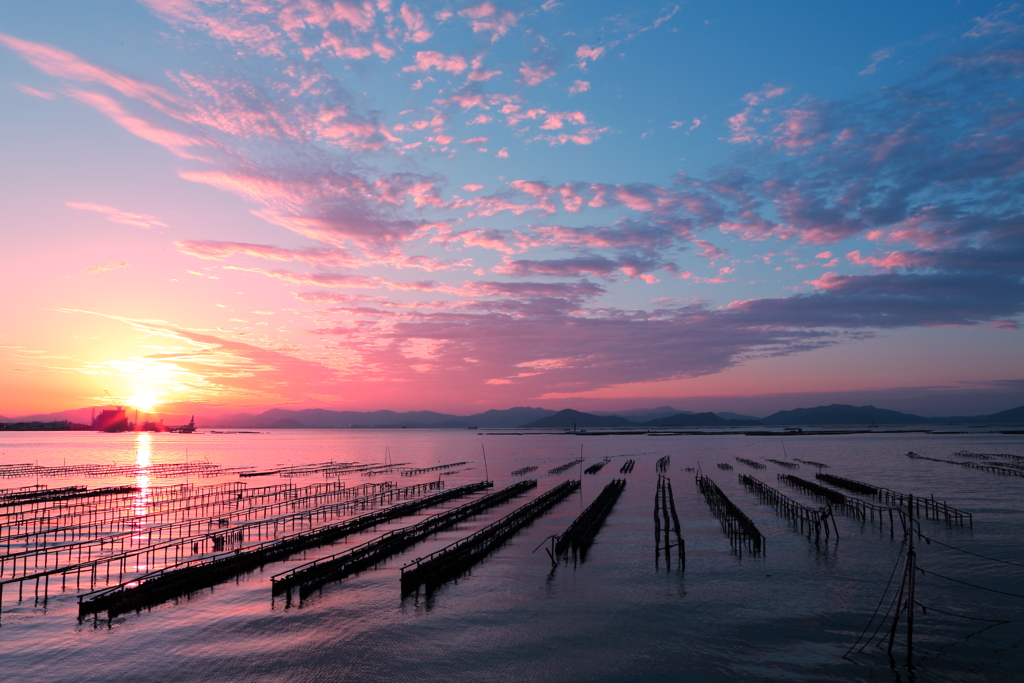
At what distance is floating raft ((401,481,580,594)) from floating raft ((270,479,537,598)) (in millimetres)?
3380

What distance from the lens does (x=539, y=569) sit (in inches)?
1494

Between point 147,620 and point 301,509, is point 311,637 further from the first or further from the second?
point 301,509

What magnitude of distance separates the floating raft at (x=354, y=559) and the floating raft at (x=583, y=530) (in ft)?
37.5

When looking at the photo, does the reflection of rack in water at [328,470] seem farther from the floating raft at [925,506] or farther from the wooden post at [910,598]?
the wooden post at [910,598]

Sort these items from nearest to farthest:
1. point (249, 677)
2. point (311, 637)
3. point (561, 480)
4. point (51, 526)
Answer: point (249, 677), point (311, 637), point (51, 526), point (561, 480)

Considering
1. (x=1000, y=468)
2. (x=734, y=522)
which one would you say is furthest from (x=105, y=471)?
(x=1000, y=468)

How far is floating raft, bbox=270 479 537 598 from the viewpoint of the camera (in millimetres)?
33216

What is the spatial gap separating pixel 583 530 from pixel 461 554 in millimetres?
12432

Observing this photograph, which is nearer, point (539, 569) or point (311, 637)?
point (311, 637)

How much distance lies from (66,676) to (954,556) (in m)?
49.4

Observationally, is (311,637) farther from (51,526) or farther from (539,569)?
(51,526)

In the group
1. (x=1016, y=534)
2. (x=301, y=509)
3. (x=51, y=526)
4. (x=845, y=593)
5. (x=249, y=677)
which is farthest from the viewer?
(x=301, y=509)

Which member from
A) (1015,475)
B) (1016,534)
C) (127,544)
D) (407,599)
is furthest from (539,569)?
(1015,475)

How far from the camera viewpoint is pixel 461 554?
39.1m
